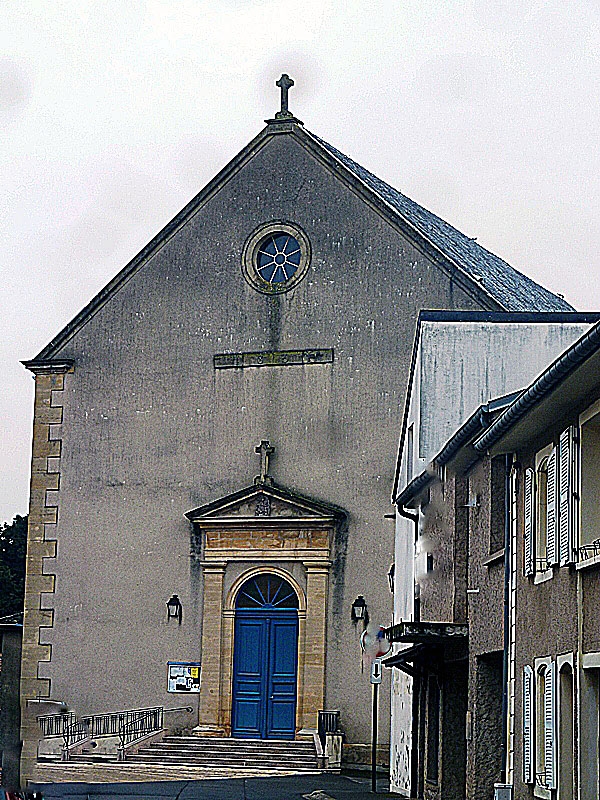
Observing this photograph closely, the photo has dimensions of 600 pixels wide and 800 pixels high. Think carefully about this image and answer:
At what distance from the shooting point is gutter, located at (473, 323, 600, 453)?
36.7 ft

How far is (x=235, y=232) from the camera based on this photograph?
1235 inches

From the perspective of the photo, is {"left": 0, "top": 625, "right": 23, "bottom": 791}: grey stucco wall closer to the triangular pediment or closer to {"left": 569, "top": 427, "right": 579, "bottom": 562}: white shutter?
the triangular pediment

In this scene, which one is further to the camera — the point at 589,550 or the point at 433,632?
the point at 433,632

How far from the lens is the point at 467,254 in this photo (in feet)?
109

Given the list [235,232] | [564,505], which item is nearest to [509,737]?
[564,505]

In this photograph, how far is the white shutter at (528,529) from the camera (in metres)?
14.9

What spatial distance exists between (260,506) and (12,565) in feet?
99.5

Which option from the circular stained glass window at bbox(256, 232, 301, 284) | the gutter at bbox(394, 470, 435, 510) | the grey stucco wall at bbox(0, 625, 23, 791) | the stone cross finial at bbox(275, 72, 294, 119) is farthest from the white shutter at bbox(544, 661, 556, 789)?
the stone cross finial at bbox(275, 72, 294, 119)

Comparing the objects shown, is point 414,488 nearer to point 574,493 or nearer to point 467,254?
point 574,493

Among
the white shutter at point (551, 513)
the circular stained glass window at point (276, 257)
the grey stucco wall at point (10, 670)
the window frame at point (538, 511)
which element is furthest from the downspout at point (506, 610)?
the grey stucco wall at point (10, 670)

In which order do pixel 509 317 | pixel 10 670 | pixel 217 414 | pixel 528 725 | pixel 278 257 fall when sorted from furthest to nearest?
pixel 10 670
pixel 278 257
pixel 217 414
pixel 509 317
pixel 528 725

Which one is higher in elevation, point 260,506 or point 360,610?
point 260,506

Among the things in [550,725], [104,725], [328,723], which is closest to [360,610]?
[328,723]

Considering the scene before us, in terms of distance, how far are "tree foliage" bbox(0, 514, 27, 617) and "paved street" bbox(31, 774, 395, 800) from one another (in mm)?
28248
